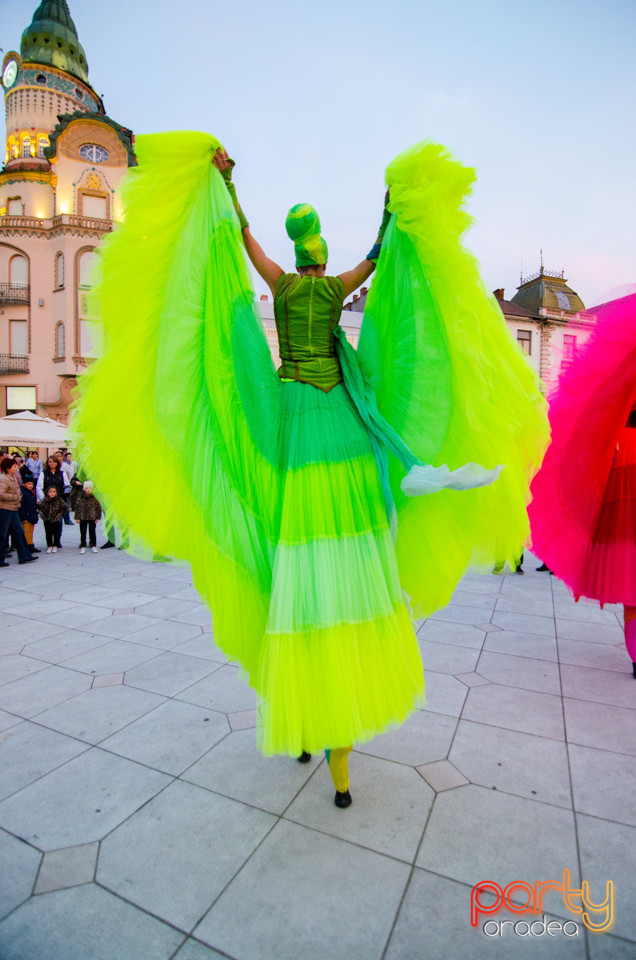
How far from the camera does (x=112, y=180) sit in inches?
934

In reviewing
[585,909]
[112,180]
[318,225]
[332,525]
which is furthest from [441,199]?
[112,180]

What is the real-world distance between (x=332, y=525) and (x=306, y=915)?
1218 millimetres

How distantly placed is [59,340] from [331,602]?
84.7ft

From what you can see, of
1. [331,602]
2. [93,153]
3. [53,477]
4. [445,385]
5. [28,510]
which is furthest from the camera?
[93,153]

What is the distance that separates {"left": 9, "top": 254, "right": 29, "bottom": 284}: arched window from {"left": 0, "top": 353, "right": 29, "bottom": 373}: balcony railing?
136 inches

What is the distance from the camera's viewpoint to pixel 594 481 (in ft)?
11.0

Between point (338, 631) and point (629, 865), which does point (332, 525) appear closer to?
point (338, 631)

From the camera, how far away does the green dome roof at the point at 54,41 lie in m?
26.5

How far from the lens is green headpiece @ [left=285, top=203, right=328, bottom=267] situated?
80.5 inches

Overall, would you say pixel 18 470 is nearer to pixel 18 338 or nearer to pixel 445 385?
pixel 445 385

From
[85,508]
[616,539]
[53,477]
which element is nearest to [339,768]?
[616,539]

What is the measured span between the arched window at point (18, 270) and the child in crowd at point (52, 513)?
19959mm

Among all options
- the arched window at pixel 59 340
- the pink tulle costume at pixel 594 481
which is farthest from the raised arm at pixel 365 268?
A: the arched window at pixel 59 340

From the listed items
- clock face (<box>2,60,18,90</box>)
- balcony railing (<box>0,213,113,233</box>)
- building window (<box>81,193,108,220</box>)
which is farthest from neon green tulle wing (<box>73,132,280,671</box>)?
clock face (<box>2,60,18,90</box>)
